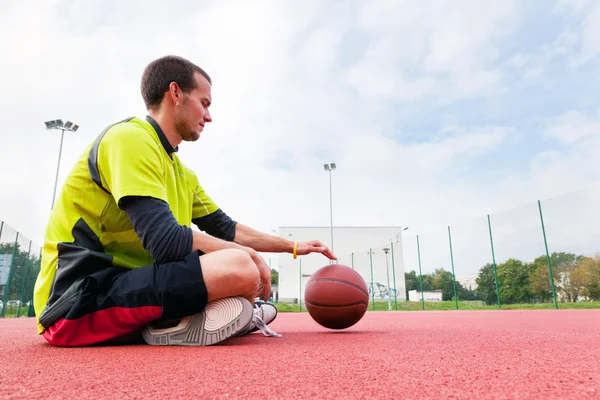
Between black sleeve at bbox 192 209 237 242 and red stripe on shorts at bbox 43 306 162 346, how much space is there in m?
0.99

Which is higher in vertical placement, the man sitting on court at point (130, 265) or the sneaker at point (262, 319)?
the man sitting on court at point (130, 265)

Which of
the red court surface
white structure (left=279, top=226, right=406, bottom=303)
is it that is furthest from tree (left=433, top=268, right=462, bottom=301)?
the red court surface

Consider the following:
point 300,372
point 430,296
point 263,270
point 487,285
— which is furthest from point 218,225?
point 430,296

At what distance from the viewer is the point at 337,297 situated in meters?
2.77

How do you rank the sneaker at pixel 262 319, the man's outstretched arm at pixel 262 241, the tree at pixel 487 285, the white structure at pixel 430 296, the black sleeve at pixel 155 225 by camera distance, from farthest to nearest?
the white structure at pixel 430 296
the tree at pixel 487 285
the man's outstretched arm at pixel 262 241
the sneaker at pixel 262 319
the black sleeve at pixel 155 225

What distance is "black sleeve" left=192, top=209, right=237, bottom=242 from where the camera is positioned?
108 inches

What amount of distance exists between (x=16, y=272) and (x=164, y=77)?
11.6m

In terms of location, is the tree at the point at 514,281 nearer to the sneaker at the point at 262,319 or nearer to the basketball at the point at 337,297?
the basketball at the point at 337,297

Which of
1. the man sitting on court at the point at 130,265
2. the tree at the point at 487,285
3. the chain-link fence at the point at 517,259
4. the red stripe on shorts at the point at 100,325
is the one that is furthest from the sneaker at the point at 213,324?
the tree at the point at 487,285

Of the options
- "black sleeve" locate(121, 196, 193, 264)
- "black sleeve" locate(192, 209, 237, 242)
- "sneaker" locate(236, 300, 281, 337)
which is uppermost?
"black sleeve" locate(192, 209, 237, 242)

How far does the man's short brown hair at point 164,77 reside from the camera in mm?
2088

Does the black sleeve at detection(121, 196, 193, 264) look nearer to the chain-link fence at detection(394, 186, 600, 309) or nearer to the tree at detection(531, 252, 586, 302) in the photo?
the chain-link fence at detection(394, 186, 600, 309)

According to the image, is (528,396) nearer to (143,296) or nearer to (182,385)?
(182,385)

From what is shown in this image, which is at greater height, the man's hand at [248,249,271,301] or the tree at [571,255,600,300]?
the tree at [571,255,600,300]
